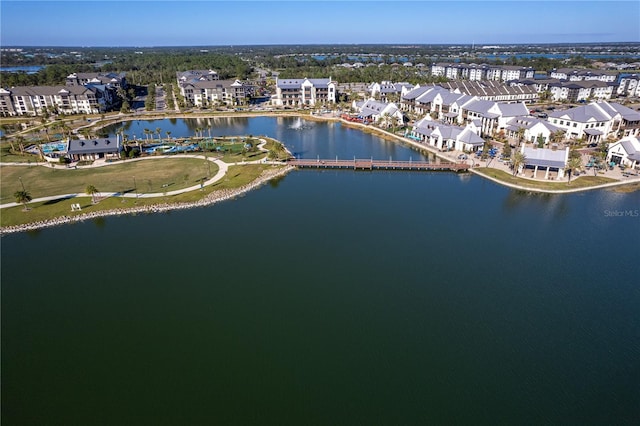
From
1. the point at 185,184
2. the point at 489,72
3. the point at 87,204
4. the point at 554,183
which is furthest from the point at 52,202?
the point at 489,72

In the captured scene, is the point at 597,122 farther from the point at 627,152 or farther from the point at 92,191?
the point at 92,191

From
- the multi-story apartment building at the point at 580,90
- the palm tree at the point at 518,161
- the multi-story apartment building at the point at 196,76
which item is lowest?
the palm tree at the point at 518,161

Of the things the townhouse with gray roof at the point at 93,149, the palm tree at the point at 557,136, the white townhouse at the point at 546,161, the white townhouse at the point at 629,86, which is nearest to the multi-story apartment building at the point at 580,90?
the white townhouse at the point at 629,86

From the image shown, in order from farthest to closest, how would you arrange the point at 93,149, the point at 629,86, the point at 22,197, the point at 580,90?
the point at 629,86, the point at 580,90, the point at 93,149, the point at 22,197

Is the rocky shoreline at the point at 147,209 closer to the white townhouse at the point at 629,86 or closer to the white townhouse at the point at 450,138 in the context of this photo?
the white townhouse at the point at 450,138

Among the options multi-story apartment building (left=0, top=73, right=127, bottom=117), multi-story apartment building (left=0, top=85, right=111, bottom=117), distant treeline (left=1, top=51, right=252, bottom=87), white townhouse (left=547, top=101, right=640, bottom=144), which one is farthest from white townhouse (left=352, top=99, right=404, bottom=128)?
distant treeline (left=1, top=51, right=252, bottom=87)

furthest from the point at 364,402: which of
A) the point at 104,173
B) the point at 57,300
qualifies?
the point at 104,173

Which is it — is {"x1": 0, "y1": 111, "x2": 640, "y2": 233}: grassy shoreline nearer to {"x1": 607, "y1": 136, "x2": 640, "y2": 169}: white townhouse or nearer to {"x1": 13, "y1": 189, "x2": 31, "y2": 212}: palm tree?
{"x1": 13, "y1": 189, "x2": 31, "y2": 212}: palm tree

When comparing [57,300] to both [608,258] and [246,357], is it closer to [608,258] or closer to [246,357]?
[246,357]
